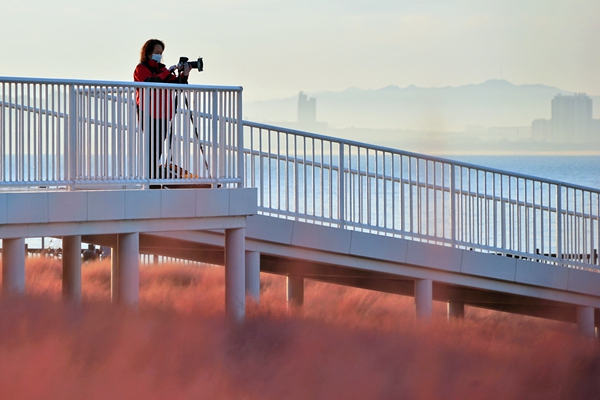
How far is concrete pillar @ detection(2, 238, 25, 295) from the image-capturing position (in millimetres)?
9398

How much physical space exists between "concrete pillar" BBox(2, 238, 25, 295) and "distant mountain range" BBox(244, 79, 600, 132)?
7320 centimetres

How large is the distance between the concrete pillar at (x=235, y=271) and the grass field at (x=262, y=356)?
0.19 m

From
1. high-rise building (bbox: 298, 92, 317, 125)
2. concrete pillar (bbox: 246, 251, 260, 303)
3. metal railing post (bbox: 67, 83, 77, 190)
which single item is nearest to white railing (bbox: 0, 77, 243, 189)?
metal railing post (bbox: 67, 83, 77, 190)

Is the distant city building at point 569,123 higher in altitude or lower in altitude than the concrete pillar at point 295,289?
higher

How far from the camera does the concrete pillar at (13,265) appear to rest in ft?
30.8

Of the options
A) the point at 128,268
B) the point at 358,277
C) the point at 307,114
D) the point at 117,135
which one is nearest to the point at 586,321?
the point at 358,277

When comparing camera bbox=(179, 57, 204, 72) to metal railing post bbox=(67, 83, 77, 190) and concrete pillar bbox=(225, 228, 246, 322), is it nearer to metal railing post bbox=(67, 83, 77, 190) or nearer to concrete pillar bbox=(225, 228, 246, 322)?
metal railing post bbox=(67, 83, 77, 190)

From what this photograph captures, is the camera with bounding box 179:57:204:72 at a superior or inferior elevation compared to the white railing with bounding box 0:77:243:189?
superior

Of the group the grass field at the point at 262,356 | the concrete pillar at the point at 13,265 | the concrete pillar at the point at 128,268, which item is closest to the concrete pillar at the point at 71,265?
the grass field at the point at 262,356

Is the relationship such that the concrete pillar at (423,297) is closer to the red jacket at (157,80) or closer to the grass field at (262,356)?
the grass field at (262,356)

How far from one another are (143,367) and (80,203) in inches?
73.1

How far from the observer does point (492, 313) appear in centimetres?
1872

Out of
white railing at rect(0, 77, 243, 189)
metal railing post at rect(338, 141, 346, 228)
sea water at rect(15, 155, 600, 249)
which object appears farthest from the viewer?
sea water at rect(15, 155, 600, 249)

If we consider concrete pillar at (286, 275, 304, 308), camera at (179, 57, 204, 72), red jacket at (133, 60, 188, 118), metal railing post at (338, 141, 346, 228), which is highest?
camera at (179, 57, 204, 72)
